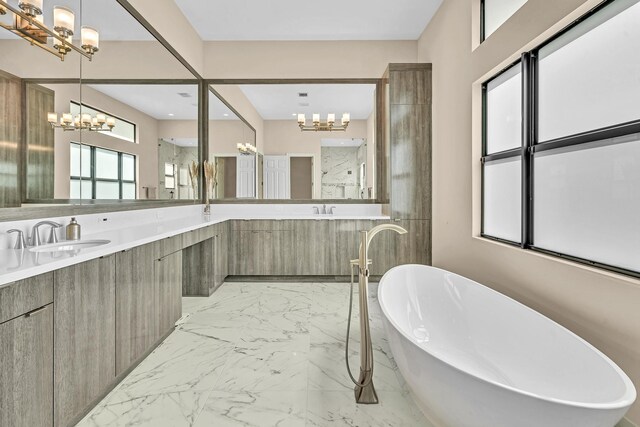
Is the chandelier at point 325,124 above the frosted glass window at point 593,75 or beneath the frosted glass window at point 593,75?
above

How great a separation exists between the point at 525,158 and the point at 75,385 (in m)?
2.81

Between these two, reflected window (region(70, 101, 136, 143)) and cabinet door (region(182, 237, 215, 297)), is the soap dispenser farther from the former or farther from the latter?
cabinet door (region(182, 237, 215, 297))

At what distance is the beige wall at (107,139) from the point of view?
2.03 m

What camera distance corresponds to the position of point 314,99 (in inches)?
180

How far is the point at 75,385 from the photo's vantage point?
154 cm

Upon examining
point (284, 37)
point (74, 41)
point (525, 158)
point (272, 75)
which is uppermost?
point (284, 37)

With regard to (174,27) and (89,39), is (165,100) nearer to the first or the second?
(174,27)

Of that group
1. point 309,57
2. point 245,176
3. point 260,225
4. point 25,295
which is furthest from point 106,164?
point 309,57

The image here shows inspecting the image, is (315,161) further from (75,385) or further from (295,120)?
(75,385)

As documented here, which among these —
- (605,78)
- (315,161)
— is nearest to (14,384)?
(605,78)

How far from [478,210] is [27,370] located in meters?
3.02

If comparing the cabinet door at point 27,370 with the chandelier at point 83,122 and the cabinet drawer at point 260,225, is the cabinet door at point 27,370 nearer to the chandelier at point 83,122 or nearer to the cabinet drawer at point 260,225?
the chandelier at point 83,122

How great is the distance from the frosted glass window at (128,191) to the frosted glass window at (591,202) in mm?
3076

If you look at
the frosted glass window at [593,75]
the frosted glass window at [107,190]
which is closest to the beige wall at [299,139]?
the frosted glass window at [107,190]
